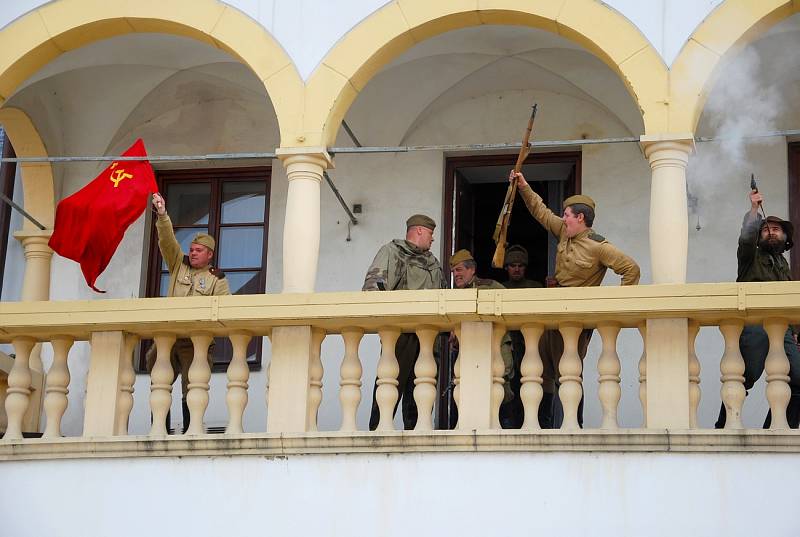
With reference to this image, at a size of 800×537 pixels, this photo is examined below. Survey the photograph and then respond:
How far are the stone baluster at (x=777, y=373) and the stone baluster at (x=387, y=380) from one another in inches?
94.7

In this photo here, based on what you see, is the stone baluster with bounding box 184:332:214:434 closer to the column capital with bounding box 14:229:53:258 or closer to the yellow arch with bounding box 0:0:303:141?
the yellow arch with bounding box 0:0:303:141

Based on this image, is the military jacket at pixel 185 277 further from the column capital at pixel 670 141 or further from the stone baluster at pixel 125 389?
the column capital at pixel 670 141

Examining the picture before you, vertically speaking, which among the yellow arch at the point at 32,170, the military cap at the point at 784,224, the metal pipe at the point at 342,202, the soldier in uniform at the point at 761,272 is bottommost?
the soldier in uniform at the point at 761,272

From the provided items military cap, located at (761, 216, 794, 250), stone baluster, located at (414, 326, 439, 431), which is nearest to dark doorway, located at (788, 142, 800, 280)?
military cap, located at (761, 216, 794, 250)

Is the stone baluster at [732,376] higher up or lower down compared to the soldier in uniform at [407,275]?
lower down

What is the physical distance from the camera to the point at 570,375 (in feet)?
36.9

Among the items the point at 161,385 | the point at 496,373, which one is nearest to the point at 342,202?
the point at 161,385

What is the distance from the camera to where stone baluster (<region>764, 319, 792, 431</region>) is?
10914mm

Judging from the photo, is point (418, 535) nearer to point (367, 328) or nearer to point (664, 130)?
point (367, 328)

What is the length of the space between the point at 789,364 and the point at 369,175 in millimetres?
4753

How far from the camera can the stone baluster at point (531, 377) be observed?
440 inches

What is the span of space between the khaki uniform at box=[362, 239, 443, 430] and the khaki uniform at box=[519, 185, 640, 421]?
911 mm

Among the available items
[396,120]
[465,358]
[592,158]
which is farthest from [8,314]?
[592,158]

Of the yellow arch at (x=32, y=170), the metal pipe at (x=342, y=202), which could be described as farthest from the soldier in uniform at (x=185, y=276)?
the yellow arch at (x=32, y=170)
